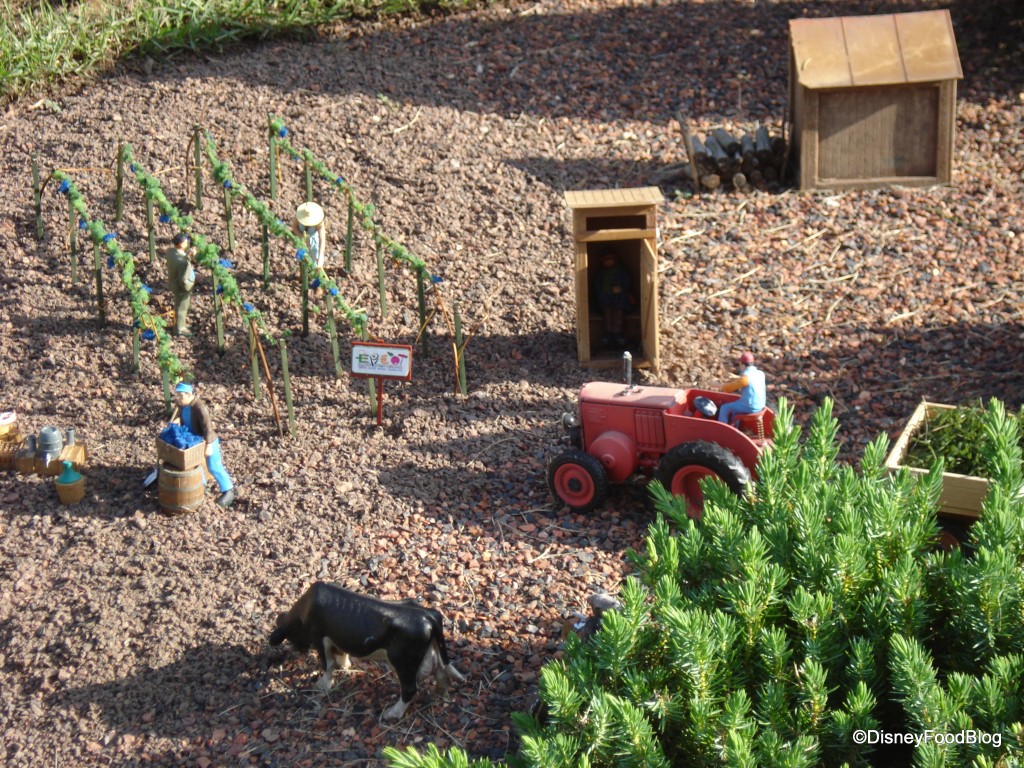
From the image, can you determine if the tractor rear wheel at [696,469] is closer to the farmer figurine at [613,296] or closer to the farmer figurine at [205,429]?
the farmer figurine at [613,296]

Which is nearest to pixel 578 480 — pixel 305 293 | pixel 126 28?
pixel 305 293

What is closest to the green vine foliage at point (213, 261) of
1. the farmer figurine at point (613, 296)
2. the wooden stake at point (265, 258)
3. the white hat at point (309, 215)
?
the wooden stake at point (265, 258)

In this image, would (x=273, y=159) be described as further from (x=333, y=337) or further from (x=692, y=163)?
(x=692, y=163)

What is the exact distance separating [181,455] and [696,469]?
314cm

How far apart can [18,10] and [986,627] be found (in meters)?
12.6

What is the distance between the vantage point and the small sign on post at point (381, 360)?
26.9 ft

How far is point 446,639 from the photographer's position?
667 cm

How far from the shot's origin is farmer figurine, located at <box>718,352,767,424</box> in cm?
740

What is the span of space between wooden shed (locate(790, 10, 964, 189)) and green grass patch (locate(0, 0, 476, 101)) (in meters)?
4.93

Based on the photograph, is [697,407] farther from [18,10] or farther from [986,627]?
[18,10]

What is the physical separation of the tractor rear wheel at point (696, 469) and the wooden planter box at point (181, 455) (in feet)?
9.31

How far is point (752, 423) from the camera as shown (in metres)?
7.54

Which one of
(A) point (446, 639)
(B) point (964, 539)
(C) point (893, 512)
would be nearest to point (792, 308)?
(B) point (964, 539)

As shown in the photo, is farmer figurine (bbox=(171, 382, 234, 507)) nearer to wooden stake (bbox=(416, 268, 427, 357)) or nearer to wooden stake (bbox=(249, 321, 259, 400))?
wooden stake (bbox=(249, 321, 259, 400))
